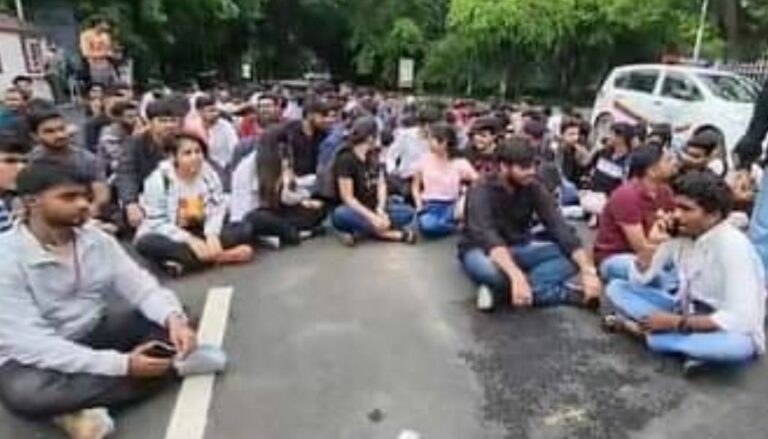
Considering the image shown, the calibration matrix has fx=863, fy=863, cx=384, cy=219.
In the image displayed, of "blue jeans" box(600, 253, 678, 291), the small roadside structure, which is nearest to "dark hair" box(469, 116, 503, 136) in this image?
"blue jeans" box(600, 253, 678, 291)

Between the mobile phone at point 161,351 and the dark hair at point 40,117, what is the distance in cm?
268

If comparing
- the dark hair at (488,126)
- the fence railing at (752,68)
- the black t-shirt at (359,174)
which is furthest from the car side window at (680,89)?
the black t-shirt at (359,174)

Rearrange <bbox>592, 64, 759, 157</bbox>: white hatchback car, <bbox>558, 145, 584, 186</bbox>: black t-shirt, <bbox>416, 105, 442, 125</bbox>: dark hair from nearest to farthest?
<bbox>416, 105, 442, 125</bbox>: dark hair → <bbox>558, 145, 584, 186</bbox>: black t-shirt → <bbox>592, 64, 759, 157</bbox>: white hatchback car

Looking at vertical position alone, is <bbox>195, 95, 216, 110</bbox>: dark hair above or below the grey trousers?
above

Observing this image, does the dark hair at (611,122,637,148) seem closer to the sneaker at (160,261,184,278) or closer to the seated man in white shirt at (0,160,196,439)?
the sneaker at (160,261,184,278)

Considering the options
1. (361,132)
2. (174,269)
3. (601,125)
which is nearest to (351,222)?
(361,132)

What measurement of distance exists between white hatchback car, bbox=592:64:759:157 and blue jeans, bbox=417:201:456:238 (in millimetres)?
5850

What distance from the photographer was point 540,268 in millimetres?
5473

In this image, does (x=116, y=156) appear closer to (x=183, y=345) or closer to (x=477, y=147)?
(x=477, y=147)

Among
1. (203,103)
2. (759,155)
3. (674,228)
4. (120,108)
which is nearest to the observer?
(674,228)

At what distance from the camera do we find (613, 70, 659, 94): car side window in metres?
14.7

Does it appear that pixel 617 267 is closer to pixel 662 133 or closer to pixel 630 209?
pixel 630 209

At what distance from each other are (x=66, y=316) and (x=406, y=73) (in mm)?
25283

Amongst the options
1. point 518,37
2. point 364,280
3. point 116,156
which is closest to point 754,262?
point 364,280
